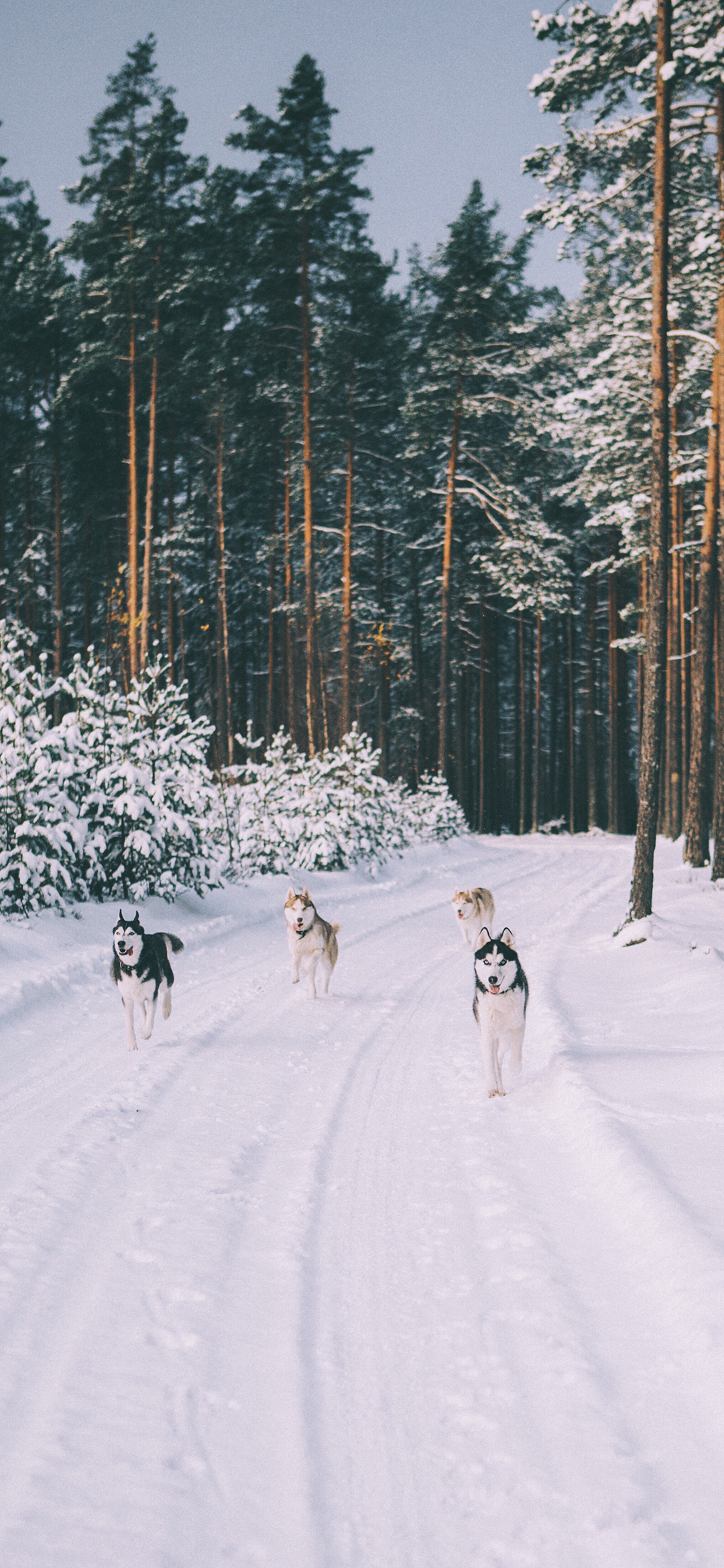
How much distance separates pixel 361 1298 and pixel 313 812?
15.2 meters

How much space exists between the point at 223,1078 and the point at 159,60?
27.7m

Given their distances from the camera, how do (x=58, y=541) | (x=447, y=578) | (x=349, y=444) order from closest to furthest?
(x=349, y=444) < (x=447, y=578) < (x=58, y=541)

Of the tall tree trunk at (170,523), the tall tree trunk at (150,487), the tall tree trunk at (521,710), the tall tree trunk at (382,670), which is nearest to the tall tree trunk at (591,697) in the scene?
the tall tree trunk at (521,710)

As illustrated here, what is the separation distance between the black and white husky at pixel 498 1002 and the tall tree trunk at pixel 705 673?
548 inches

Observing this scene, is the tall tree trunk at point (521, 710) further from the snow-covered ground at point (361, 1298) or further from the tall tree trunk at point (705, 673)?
the snow-covered ground at point (361, 1298)

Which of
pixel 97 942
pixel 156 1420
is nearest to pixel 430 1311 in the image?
pixel 156 1420

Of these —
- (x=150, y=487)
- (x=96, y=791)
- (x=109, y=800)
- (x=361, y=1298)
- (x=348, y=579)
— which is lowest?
(x=361, y=1298)

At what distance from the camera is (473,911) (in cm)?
1077

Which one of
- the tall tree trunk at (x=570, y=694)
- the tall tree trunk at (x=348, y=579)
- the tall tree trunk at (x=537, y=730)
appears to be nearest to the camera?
the tall tree trunk at (x=348, y=579)

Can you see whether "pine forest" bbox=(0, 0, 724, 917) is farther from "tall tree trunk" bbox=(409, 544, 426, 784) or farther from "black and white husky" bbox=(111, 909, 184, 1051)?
"black and white husky" bbox=(111, 909, 184, 1051)

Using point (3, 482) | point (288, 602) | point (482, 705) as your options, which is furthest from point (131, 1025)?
point (482, 705)

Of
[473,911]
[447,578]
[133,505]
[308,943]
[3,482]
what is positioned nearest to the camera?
[308,943]

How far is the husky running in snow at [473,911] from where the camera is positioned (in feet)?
35.1

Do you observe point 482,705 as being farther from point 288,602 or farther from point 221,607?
point 221,607
